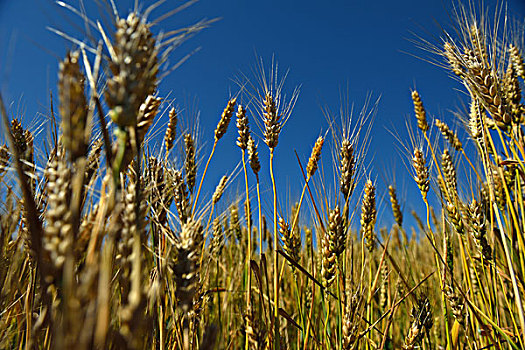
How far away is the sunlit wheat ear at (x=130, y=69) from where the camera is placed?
583 mm

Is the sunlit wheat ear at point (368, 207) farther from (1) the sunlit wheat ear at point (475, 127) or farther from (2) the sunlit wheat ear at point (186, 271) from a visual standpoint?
(2) the sunlit wheat ear at point (186, 271)

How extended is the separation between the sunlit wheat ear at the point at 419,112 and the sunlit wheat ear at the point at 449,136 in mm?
443

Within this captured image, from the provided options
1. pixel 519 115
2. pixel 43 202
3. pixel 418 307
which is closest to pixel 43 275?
pixel 43 202

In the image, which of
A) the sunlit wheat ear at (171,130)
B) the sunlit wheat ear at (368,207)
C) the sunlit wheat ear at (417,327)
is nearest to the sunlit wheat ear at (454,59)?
the sunlit wheat ear at (368,207)

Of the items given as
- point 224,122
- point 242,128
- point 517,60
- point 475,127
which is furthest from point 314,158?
point 517,60

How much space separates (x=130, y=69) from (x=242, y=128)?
1.15 metres

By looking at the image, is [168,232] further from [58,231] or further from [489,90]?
[489,90]

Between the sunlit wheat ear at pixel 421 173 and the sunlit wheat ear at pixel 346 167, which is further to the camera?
the sunlit wheat ear at pixel 421 173

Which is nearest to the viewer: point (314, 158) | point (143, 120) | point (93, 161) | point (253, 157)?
point (143, 120)

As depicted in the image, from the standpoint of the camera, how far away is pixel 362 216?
173cm

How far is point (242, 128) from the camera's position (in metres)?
1.76

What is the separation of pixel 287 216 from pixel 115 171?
126cm

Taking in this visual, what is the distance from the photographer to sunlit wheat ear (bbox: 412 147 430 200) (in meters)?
1.94

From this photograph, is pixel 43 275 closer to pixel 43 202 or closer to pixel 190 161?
pixel 43 202
